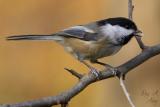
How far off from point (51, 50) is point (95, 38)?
1.58 metres

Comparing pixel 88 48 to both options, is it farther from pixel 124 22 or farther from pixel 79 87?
pixel 79 87

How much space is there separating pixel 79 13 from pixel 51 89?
1.85ft

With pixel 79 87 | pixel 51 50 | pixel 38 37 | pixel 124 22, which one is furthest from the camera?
pixel 51 50

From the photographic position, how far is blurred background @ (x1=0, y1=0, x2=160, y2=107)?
4.23m

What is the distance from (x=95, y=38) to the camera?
3053 millimetres

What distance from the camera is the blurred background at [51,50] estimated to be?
4.23 m

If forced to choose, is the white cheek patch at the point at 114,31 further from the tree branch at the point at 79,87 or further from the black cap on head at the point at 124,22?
the tree branch at the point at 79,87

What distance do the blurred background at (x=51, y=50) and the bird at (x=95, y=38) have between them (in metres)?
1.16

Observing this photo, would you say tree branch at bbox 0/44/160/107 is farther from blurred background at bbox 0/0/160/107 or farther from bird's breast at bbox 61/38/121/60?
blurred background at bbox 0/0/160/107

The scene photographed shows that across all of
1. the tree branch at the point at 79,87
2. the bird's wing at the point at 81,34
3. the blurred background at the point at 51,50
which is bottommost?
the tree branch at the point at 79,87

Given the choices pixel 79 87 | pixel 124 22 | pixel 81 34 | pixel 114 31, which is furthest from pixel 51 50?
pixel 79 87

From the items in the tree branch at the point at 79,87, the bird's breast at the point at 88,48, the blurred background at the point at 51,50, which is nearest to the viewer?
the tree branch at the point at 79,87

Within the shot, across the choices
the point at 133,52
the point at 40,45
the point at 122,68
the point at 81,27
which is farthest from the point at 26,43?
the point at 122,68

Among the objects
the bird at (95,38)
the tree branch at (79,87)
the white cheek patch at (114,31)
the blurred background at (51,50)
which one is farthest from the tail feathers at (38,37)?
the blurred background at (51,50)
